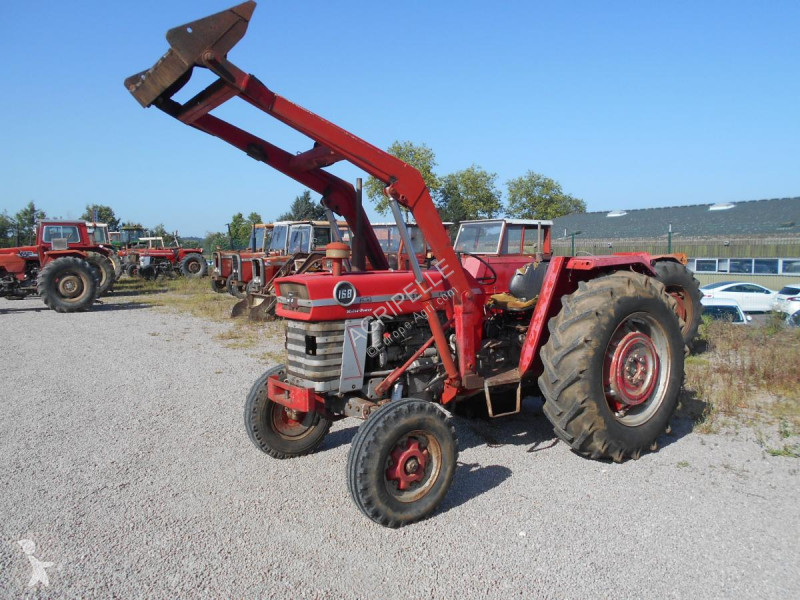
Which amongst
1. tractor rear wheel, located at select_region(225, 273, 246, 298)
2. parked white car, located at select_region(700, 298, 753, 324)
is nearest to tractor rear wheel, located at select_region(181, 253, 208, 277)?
tractor rear wheel, located at select_region(225, 273, 246, 298)

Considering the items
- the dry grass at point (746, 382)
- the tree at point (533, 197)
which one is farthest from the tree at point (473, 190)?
the dry grass at point (746, 382)

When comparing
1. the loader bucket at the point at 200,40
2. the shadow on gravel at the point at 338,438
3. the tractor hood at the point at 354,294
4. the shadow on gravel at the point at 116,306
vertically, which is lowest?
the shadow on gravel at the point at 338,438

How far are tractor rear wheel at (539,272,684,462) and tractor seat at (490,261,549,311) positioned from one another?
62 centimetres

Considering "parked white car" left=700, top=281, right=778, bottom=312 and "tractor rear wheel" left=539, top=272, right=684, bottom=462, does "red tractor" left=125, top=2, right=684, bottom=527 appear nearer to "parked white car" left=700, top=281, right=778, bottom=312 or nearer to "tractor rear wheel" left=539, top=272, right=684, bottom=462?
"tractor rear wheel" left=539, top=272, right=684, bottom=462

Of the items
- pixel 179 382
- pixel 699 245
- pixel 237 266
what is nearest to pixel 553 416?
pixel 179 382

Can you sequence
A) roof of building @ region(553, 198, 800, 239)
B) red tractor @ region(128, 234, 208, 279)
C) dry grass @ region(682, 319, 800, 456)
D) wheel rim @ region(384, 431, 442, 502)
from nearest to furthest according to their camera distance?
wheel rim @ region(384, 431, 442, 502) < dry grass @ region(682, 319, 800, 456) < roof of building @ region(553, 198, 800, 239) < red tractor @ region(128, 234, 208, 279)

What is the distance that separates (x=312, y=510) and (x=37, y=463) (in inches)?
92.4

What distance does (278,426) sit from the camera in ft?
14.1

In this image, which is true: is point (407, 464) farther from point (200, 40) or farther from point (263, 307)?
point (263, 307)

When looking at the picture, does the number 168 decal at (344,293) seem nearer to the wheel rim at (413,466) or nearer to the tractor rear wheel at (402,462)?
the tractor rear wheel at (402,462)

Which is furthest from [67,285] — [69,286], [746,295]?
[746,295]

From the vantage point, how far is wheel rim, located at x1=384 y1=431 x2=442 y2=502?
3361 mm

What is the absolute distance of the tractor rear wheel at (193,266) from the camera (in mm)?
23609

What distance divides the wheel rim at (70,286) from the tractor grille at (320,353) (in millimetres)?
12804
